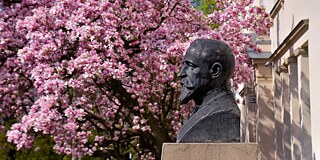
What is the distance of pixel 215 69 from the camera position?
5.28m

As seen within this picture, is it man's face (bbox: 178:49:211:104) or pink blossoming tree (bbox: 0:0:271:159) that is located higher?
pink blossoming tree (bbox: 0:0:271:159)

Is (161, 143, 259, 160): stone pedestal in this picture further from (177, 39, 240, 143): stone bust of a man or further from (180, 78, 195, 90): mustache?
(180, 78, 195, 90): mustache

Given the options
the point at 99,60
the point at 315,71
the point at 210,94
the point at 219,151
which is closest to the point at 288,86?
the point at 315,71

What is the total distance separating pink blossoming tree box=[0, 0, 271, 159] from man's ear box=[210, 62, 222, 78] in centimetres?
409

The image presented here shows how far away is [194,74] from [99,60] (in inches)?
161

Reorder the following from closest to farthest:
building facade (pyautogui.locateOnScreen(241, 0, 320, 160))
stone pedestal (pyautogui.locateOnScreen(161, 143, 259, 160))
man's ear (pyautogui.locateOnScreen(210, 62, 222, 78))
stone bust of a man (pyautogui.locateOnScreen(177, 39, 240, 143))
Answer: stone pedestal (pyautogui.locateOnScreen(161, 143, 259, 160)) → stone bust of a man (pyautogui.locateOnScreen(177, 39, 240, 143)) → man's ear (pyautogui.locateOnScreen(210, 62, 222, 78)) → building facade (pyautogui.locateOnScreen(241, 0, 320, 160))

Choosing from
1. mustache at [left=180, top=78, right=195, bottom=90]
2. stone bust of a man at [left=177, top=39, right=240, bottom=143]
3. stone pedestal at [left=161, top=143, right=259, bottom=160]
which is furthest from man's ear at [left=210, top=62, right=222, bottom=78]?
stone pedestal at [left=161, top=143, right=259, bottom=160]

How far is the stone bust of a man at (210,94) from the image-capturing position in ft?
16.9

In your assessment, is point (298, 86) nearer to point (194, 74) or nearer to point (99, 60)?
point (99, 60)

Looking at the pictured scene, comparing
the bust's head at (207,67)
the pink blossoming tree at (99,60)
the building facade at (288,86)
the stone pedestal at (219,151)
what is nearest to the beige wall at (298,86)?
the building facade at (288,86)

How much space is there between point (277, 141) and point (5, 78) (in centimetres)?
753

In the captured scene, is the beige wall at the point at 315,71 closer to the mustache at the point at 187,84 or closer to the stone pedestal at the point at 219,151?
the mustache at the point at 187,84

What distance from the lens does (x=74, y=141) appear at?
9930mm

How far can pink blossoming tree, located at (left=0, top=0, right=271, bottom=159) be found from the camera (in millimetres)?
9273
